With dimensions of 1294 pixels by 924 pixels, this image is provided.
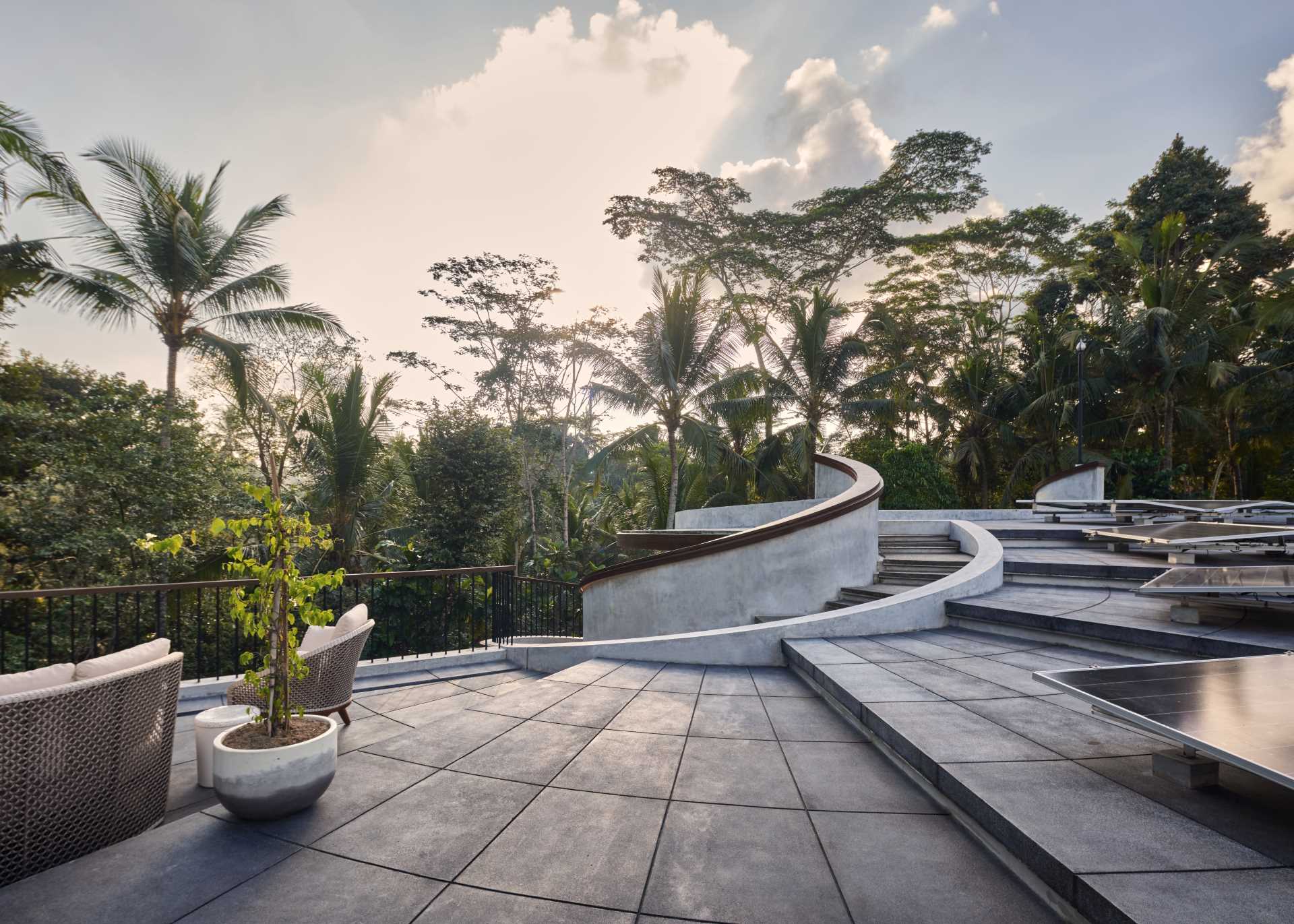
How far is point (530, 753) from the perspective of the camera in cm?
333

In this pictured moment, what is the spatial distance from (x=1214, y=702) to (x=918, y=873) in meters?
1.41

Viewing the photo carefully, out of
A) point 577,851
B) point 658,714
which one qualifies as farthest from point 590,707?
point 577,851

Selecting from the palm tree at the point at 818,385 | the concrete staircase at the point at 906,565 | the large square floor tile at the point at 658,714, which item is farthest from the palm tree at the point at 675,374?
the large square floor tile at the point at 658,714

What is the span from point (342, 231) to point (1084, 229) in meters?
29.6

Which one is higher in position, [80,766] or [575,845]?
[80,766]

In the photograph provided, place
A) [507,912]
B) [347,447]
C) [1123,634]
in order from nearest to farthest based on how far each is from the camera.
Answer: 1. [507,912]
2. [1123,634]
3. [347,447]

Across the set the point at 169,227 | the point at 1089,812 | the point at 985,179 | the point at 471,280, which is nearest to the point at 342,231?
the point at 169,227

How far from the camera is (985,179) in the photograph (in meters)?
21.8

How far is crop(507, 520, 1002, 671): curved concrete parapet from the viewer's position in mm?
5309

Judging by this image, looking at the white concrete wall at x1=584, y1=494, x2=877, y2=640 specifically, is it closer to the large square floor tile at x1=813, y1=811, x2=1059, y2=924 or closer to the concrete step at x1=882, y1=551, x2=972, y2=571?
the concrete step at x1=882, y1=551, x2=972, y2=571

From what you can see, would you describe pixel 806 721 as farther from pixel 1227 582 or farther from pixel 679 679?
pixel 1227 582

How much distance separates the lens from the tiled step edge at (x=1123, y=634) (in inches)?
147

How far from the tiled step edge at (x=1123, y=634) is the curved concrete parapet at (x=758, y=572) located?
6.15 feet

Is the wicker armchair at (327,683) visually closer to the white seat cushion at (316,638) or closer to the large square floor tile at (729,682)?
the white seat cushion at (316,638)
